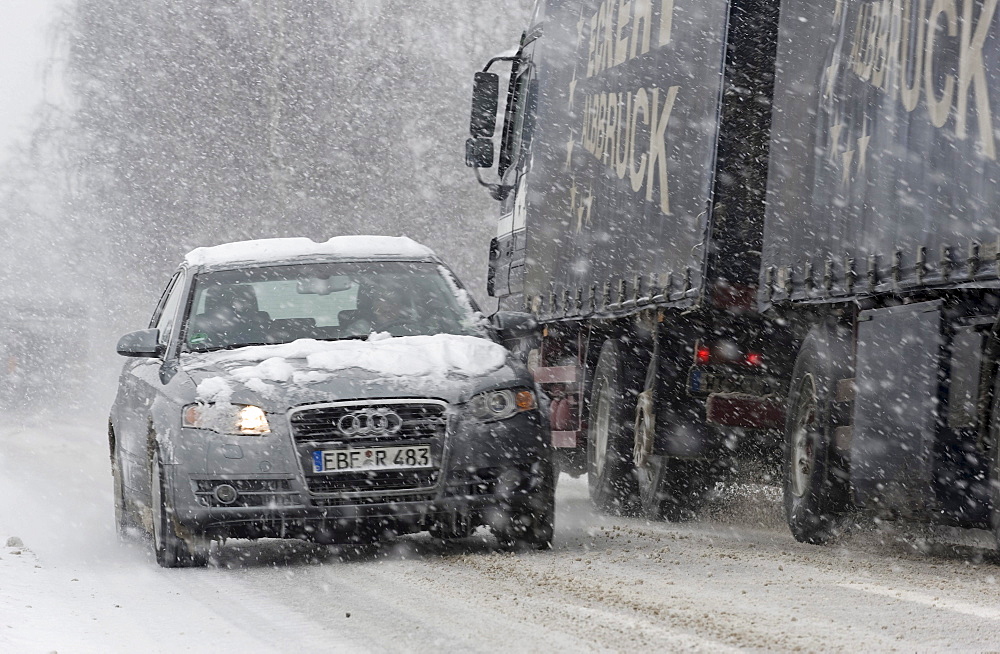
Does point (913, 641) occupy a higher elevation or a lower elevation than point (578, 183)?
lower

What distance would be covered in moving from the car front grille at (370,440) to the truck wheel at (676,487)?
348 cm

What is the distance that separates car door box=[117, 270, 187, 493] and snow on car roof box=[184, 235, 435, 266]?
24 centimetres

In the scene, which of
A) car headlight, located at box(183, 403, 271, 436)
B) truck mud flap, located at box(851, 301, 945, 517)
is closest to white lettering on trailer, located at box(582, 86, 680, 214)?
truck mud flap, located at box(851, 301, 945, 517)

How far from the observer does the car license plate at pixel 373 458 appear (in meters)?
7.84

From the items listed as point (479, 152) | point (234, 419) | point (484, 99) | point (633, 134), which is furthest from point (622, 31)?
point (234, 419)

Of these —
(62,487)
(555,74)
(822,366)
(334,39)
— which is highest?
(334,39)

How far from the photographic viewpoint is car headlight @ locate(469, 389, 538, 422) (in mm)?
8047

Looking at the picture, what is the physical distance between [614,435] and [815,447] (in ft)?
11.0

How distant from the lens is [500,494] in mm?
8047

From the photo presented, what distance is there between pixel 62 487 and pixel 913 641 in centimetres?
992

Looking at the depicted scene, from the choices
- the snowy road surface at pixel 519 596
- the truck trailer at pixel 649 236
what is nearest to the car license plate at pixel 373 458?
the snowy road surface at pixel 519 596

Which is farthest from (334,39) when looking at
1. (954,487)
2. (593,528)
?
(954,487)

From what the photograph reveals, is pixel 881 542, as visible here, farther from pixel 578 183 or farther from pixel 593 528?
pixel 578 183

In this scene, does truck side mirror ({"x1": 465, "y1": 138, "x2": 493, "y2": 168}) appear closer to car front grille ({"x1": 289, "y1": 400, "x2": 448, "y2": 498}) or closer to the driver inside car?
the driver inside car
